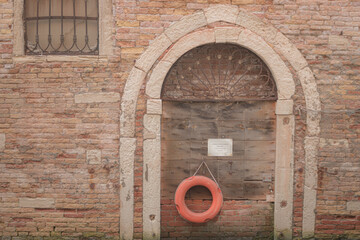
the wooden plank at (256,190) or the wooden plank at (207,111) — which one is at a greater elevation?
the wooden plank at (207,111)

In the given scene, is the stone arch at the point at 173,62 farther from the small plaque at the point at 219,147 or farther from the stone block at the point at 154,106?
the small plaque at the point at 219,147

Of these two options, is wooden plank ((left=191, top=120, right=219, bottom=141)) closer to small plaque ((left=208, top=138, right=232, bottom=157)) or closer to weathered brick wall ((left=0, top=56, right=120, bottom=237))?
small plaque ((left=208, top=138, right=232, bottom=157))

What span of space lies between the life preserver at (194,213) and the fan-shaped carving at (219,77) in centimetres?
114

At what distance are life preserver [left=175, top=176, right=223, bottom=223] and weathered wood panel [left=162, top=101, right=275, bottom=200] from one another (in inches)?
8.8

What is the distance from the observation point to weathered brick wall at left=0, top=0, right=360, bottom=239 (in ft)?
12.6

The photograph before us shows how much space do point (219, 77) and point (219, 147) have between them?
997mm

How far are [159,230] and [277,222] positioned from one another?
1.66m

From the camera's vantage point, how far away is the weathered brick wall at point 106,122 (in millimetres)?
3854

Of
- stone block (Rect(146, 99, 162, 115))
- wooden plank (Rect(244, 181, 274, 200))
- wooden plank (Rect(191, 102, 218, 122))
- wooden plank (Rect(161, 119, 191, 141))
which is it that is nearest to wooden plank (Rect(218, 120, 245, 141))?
wooden plank (Rect(191, 102, 218, 122))

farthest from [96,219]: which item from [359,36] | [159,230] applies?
[359,36]

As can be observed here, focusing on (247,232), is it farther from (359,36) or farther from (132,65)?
(359,36)

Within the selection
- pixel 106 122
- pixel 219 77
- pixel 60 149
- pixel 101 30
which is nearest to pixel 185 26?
pixel 219 77

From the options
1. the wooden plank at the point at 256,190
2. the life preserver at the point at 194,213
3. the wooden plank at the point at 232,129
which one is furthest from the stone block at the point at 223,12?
the wooden plank at the point at 256,190

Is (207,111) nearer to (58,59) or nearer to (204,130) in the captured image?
(204,130)
